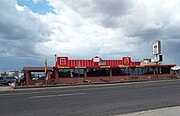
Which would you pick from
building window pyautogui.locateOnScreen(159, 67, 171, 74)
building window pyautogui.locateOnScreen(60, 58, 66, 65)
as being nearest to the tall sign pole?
building window pyautogui.locateOnScreen(60, 58, 66, 65)

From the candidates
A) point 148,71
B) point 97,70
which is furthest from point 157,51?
point 148,71

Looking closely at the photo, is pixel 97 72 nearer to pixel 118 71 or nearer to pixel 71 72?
pixel 118 71

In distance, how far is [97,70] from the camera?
4716 centimetres

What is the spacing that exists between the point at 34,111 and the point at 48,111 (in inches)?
23.2

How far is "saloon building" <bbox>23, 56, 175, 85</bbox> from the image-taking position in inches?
1720

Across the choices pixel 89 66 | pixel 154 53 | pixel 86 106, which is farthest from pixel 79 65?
pixel 86 106

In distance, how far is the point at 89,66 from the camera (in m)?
46.1

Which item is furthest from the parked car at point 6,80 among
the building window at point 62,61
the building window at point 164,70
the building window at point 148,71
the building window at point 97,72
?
the building window at point 164,70

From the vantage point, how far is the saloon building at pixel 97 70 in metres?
43.7

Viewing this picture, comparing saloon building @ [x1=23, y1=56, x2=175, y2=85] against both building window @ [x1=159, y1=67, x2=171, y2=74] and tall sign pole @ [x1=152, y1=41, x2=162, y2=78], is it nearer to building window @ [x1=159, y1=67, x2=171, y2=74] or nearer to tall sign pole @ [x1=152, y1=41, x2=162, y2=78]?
building window @ [x1=159, y1=67, x2=171, y2=74]

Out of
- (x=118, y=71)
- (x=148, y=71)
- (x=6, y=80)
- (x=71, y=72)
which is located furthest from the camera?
(x=148, y=71)

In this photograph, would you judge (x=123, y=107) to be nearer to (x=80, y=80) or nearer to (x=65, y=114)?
(x=65, y=114)

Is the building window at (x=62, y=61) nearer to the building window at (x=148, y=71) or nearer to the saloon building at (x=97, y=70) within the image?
the saloon building at (x=97, y=70)

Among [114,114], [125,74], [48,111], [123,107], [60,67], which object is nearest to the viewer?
[114,114]
